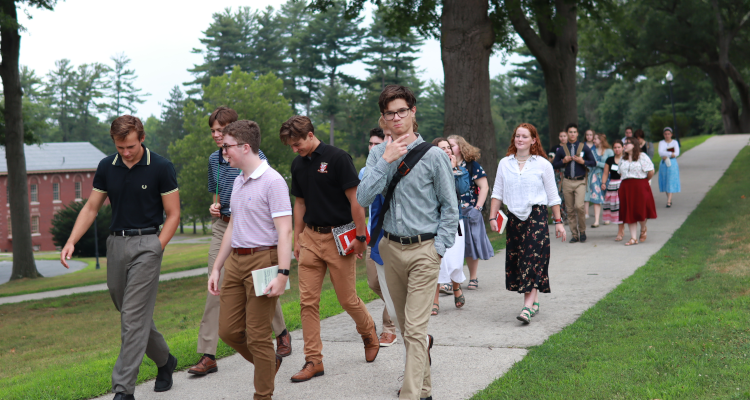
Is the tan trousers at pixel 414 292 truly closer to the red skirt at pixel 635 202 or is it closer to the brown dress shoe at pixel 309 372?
the brown dress shoe at pixel 309 372

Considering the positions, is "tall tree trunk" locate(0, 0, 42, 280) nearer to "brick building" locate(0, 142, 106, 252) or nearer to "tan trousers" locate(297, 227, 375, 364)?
"tan trousers" locate(297, 227, 375, 364)

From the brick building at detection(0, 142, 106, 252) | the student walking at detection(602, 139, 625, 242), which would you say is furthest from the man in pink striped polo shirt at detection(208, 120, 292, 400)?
the brick building at detection(0, 142, 106, 252)

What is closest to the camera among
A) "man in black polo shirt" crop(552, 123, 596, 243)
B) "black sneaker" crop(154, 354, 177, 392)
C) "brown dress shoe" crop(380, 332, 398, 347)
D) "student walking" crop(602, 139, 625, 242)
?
"black sneaker" crop(154, 354, 177, 392)

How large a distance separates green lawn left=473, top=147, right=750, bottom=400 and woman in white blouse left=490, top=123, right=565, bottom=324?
25.3 inches

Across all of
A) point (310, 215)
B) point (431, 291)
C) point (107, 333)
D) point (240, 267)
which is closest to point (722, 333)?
point (431, 291)

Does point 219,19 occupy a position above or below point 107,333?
above

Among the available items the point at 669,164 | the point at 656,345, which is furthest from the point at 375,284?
the point at 669,164

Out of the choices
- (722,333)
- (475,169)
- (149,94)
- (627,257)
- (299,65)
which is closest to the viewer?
(722,333)

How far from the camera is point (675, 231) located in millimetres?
12734

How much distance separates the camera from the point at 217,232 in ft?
18.7

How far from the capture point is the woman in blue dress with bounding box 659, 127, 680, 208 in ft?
52.4

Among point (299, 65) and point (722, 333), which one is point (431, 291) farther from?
point (299, 65)

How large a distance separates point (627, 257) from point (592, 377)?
6213 millimetres

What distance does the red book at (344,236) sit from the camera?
201 inches
